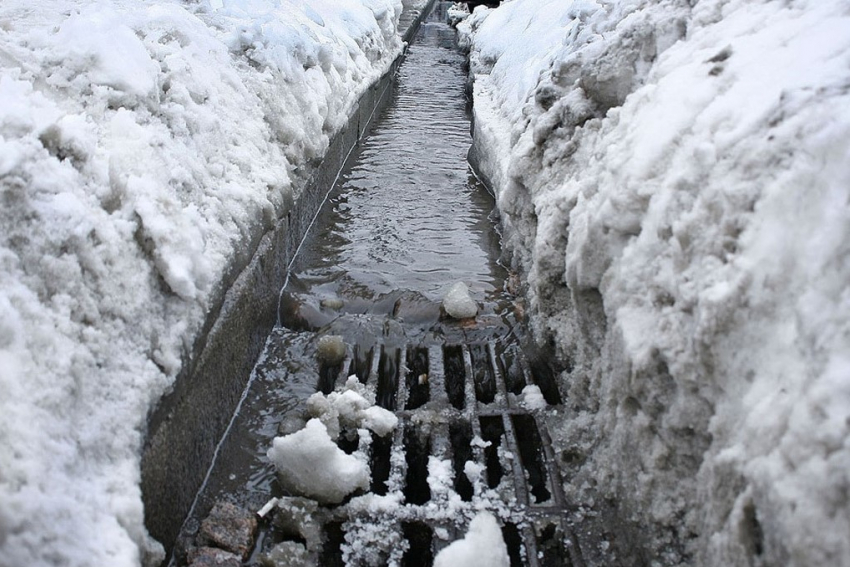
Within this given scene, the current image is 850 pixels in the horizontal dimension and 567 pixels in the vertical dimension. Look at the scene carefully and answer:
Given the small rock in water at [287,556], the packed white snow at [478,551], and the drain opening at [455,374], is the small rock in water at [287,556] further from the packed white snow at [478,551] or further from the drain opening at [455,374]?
the drain opening at [455,374]

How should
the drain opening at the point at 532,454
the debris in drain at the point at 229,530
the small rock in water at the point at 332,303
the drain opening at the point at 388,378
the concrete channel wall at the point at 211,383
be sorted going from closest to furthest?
the concrete channel wall at the point at 211,383 → the debris in drain at the point at 229,530 → the drain opening at the point at 532,454 → the drain opening at the point at 388,378 → the small rock in water at the point at 332,303

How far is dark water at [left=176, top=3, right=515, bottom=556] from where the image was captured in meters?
3.27

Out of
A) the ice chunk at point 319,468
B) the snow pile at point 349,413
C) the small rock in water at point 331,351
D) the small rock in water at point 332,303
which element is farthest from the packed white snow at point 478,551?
the small rock in water at point 332,303

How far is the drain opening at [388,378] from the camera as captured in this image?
3387 millimetres

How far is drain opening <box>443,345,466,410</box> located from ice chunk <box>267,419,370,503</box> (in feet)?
2.59

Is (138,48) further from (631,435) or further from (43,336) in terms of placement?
(631,435)

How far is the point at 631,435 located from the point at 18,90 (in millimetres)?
2592

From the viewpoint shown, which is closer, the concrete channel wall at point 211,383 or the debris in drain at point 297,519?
the concrete channel wall at point 211,383

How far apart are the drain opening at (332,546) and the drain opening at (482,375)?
1.06 m

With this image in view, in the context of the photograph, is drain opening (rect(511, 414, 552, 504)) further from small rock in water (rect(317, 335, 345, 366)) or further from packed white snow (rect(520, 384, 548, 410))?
small rock in water (rect(317, 335, 345, 366))

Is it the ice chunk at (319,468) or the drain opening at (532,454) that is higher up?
the ice chunk at (319,468)

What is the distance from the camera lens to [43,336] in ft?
6.59

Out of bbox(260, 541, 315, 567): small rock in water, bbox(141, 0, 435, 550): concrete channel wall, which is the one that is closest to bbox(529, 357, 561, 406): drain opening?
bbox(260, 541, 315, 567): small rock in water

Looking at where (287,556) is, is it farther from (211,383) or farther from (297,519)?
(211,383)
